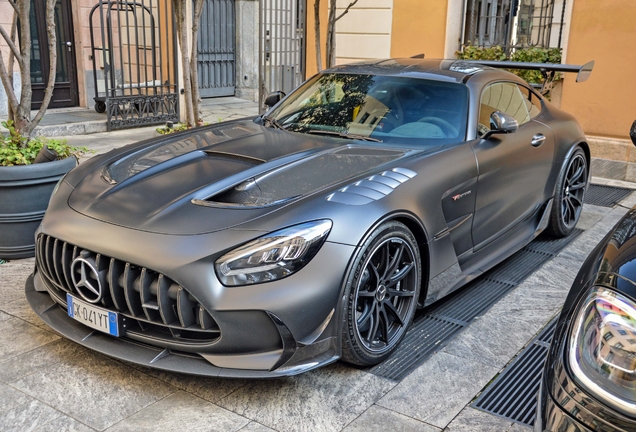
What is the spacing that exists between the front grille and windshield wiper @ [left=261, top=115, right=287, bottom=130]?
70.3 inches

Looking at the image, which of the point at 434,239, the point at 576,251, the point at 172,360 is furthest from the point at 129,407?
the point at 576,251

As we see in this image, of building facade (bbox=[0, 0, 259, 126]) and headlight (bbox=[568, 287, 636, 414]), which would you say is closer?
headlight (bbox=[568, 287, 636, 414])

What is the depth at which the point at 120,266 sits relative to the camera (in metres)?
2.92

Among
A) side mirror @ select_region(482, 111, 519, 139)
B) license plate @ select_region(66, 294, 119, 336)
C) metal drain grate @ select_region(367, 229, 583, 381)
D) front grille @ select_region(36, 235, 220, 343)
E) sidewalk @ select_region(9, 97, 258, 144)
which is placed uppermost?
side mirror @ select_region(482, 111, 519, 139)

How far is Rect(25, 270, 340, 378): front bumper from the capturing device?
2.80 metres

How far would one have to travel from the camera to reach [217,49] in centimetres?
1477

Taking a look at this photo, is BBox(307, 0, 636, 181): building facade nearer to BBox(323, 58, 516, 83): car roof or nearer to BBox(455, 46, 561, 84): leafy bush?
BBox(455, 46, 561, 84): leafy bush

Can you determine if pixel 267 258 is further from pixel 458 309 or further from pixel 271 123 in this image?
pixel 271 123

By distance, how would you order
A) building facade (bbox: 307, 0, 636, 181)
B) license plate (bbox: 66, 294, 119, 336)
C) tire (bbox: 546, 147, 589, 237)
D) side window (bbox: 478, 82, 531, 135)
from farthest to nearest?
1. building facade (bbox: 307, 0, 636, 181)
2. tire (bbox: 546, 147, 589, 237)
3. side window (bbox: 478, 82, 531, 135)
4. license plate (bbox: 66, 294, 119, 336)

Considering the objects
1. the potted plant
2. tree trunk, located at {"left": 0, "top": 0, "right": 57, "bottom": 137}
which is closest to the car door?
the potted plant

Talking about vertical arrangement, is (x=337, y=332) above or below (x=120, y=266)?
below

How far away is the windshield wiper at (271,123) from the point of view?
4.43 meters

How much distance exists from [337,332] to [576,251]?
302 cm

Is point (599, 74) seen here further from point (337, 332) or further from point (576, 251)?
point (337, 332)
